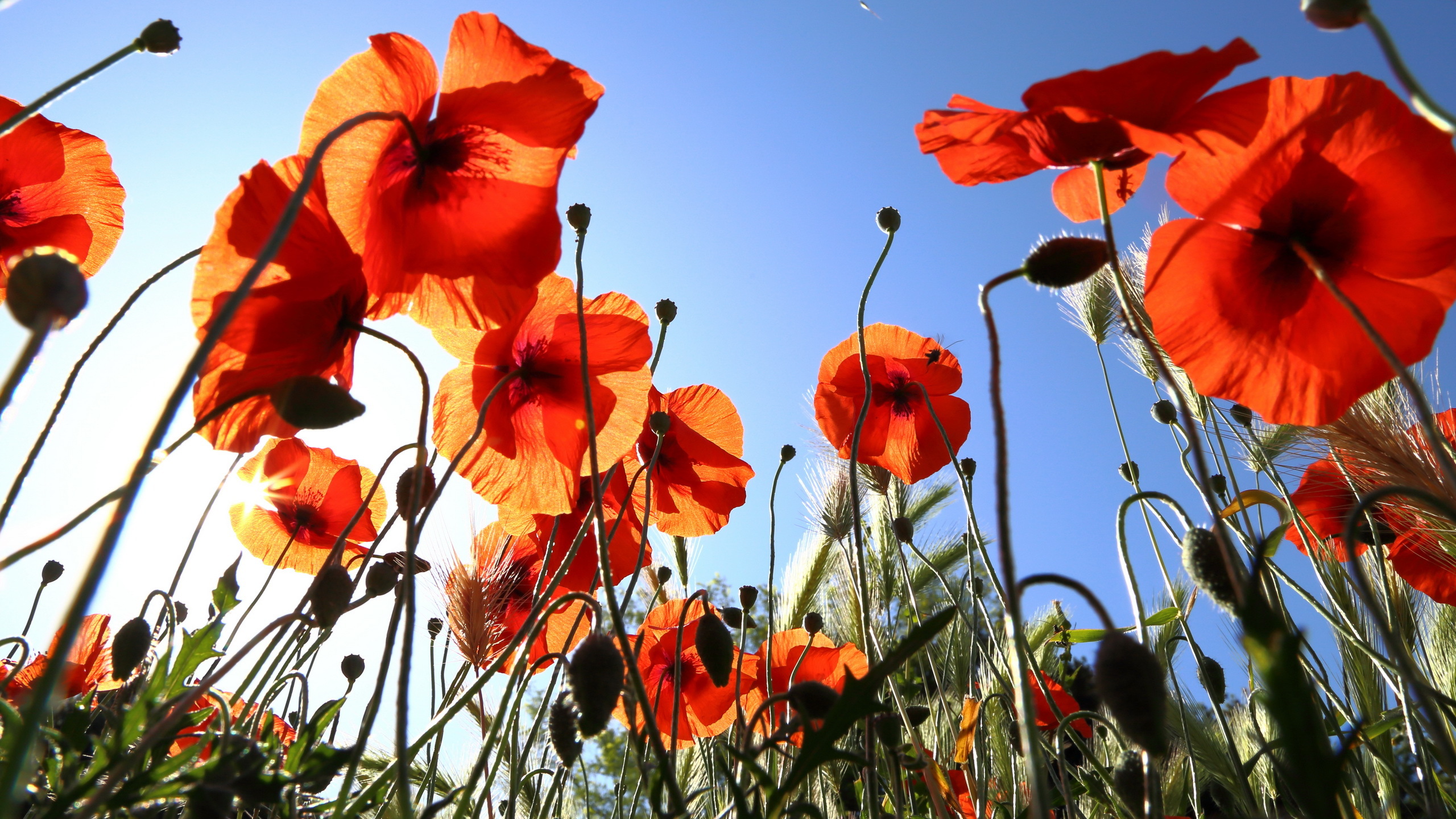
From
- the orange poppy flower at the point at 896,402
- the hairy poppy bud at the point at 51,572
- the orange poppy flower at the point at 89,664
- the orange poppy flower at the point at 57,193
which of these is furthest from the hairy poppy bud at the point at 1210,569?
the hairy poppy bud at the point at 51,572

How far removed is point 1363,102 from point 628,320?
1.00 m

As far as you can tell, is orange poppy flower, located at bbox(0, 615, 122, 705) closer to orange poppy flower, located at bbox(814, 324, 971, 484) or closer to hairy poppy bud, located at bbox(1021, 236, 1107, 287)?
orange poppy flower, located at bbox(814, 324, 971, 484)

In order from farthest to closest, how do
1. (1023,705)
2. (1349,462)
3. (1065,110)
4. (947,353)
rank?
(947,353)
(1349,462)
(1065,110)
(1023,705)

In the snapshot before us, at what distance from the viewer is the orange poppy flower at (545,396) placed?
1395 mm

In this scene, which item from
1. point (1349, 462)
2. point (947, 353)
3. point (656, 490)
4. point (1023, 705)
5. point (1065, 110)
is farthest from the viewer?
A: point (947, 353)

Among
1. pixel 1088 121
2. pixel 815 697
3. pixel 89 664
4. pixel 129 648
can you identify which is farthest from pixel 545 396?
pixel 89 664

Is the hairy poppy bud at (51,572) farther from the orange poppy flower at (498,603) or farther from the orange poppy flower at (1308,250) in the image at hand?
the orange poppy flower at (1308,250)

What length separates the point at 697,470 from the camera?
1903 millimetres

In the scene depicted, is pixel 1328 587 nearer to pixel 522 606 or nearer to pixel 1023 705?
pixel 1023 705

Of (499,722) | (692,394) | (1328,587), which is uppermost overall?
(692,394)

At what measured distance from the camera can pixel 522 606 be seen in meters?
1.87

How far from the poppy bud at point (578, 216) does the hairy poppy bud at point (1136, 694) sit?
99cm

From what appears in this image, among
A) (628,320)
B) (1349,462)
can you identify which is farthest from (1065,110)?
(1349,462)

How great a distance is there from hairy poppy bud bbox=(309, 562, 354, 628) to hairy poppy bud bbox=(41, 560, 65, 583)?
160 cm
